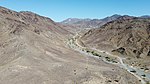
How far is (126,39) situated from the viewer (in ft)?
437

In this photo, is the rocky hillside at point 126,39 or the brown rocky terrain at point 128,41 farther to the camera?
the rocky hillside at point 126,39

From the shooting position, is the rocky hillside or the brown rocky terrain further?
the rocky hillside

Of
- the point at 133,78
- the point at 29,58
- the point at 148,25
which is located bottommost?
the point at 133,78

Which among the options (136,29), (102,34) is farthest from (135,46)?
(102,34)

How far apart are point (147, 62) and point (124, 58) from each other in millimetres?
12315

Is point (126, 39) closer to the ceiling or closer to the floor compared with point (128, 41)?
closer to the ceiling

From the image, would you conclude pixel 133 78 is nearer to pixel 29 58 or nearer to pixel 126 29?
pixel 29 58

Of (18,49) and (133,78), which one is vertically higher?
(18,49)

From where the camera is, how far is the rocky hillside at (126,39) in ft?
372

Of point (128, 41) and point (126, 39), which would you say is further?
point (126, 39)

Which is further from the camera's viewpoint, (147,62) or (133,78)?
(147,62)

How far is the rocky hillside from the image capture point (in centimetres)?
11328

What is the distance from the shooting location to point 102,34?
161 metres

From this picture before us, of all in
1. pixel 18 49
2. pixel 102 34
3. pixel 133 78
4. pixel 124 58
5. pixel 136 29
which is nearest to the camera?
pixel 133 78
